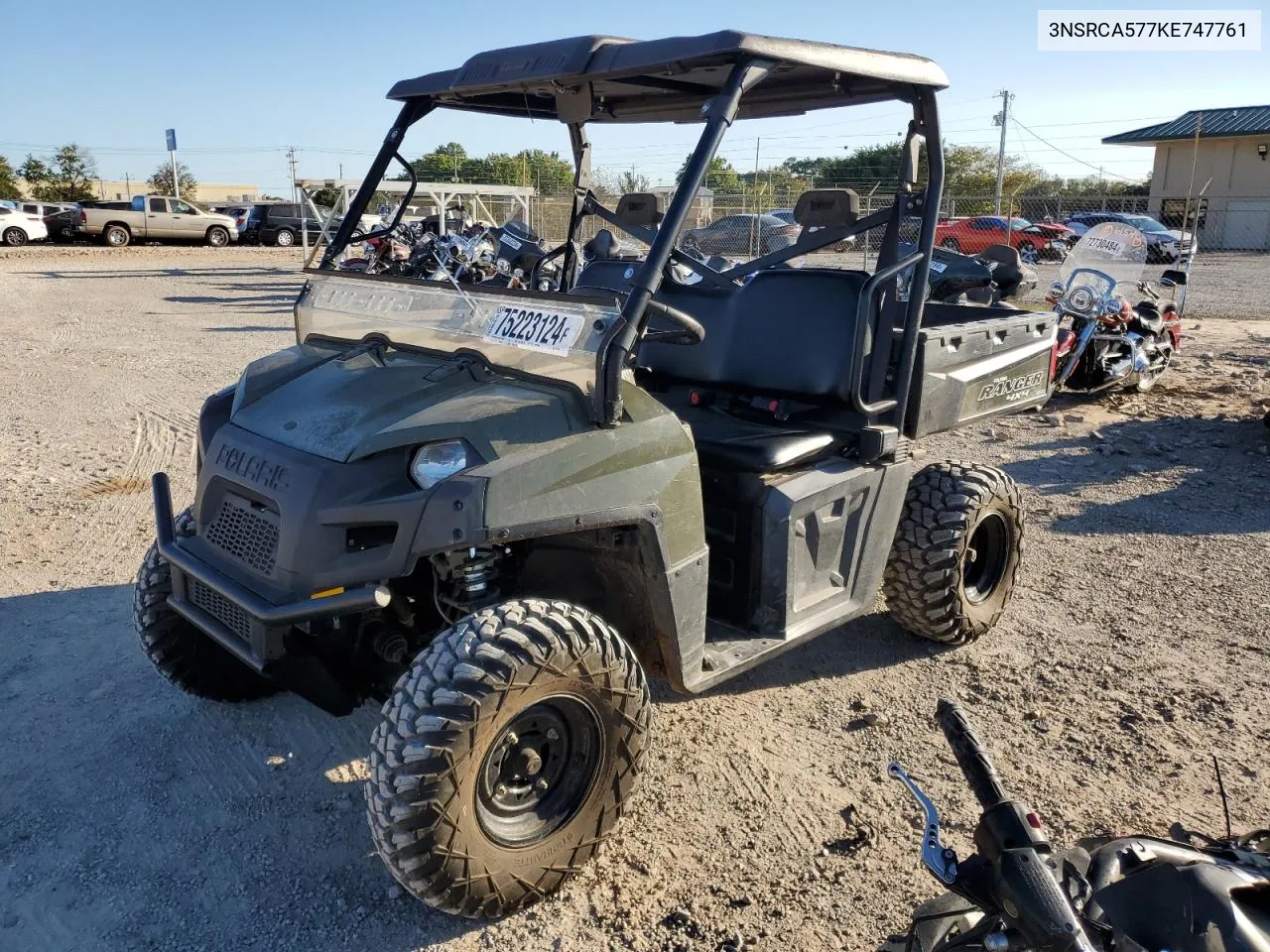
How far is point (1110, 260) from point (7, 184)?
144ft

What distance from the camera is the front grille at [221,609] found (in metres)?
2.91

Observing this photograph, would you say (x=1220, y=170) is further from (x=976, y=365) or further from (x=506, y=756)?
(x=506, y=756)

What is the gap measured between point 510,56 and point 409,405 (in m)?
1.26

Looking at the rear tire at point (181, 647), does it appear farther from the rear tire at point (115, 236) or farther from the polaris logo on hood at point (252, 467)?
Result: the rear tire at point (115, 236)

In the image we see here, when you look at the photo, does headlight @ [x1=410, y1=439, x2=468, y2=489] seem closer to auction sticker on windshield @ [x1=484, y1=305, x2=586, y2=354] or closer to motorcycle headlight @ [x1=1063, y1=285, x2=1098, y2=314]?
auction sticker on windshield @ [x1=484, y1=305, x2=586, y2=354]

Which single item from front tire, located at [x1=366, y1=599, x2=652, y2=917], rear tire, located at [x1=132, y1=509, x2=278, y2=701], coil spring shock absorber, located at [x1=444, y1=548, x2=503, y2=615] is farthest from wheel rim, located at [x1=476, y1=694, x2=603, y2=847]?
rear tire, located at [x1=132, y1=509, x2=278, y2=701]

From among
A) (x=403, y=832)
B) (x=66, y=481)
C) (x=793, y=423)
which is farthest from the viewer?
(x=66, y=481)

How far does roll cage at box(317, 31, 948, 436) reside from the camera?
287 centimetres

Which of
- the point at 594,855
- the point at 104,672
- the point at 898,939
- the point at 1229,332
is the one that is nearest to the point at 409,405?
the point at 594,855

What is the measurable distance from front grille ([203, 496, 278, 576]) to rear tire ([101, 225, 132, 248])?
2979 cm

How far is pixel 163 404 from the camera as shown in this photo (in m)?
8.55

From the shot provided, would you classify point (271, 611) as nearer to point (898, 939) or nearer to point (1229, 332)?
point (898, 939)

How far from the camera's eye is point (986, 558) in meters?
4.57

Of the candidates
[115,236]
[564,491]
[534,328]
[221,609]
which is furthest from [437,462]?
[115,236]
